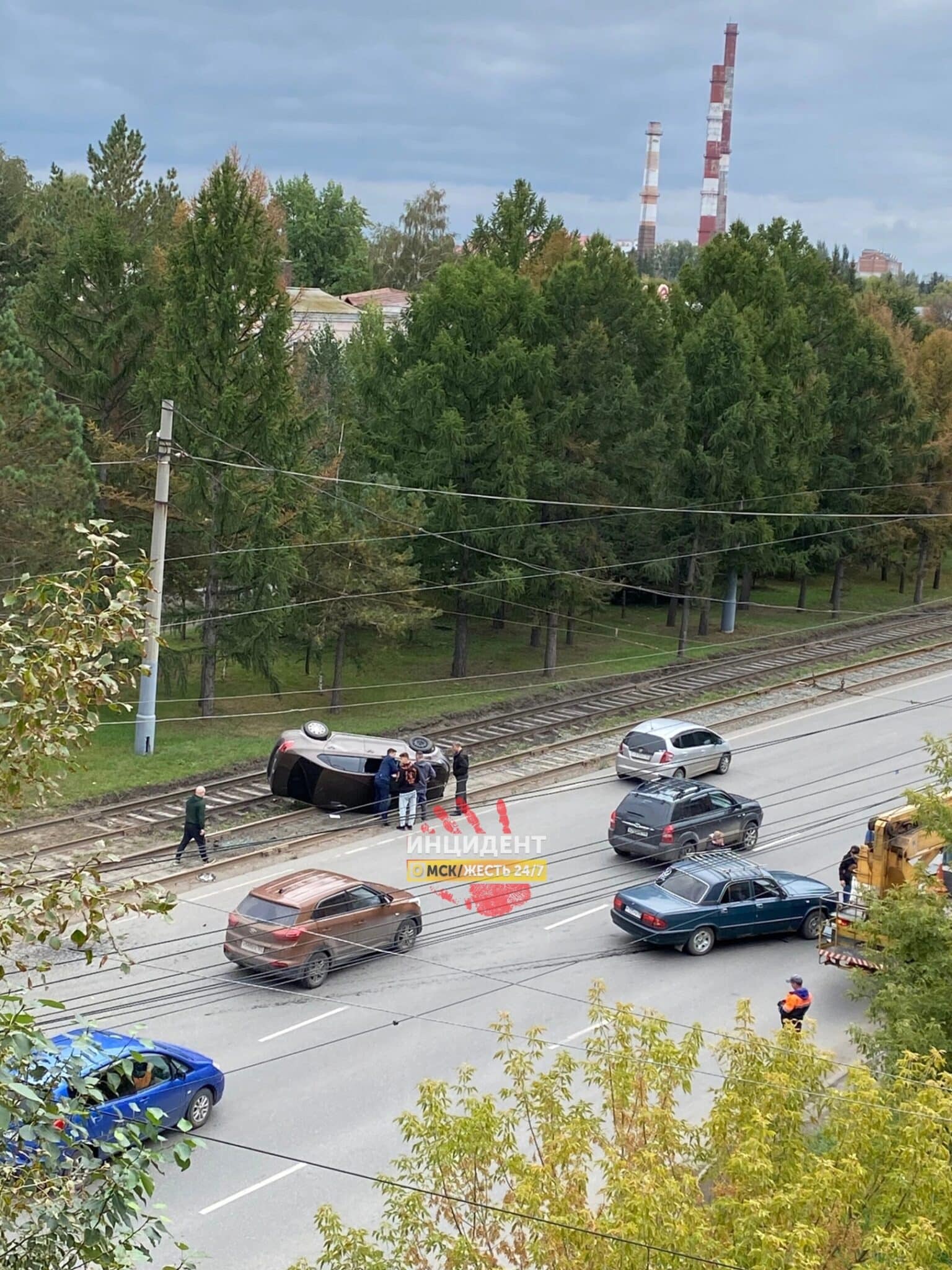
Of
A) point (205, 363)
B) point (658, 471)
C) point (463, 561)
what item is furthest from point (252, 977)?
point (658, 471)

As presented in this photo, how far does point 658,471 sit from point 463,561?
6.99 meters

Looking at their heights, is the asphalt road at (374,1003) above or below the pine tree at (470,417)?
below

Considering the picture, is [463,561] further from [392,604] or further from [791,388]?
[791,388]

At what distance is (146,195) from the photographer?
151 ft

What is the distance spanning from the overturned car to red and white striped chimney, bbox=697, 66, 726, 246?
133751 millimetres

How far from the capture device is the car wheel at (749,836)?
25359 mm

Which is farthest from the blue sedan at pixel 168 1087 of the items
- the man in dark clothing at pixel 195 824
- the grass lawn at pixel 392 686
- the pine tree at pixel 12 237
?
the pine tree at pixel 12 237

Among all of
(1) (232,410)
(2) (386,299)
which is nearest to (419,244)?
(2) (386,299)

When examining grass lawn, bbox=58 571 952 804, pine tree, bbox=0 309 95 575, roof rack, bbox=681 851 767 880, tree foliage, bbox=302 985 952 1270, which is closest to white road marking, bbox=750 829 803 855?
roof rack, bbox=681 851 767 880

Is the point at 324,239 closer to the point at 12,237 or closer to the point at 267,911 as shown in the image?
the point at 12,237

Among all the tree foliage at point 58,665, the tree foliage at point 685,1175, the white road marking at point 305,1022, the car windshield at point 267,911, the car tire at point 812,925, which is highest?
the tree foliage at point 58,665

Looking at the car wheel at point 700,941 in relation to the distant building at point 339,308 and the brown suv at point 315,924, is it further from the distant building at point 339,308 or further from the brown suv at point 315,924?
the distant building at point 339,308

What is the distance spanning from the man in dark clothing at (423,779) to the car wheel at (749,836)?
235 inches

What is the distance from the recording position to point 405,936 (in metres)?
19.8
